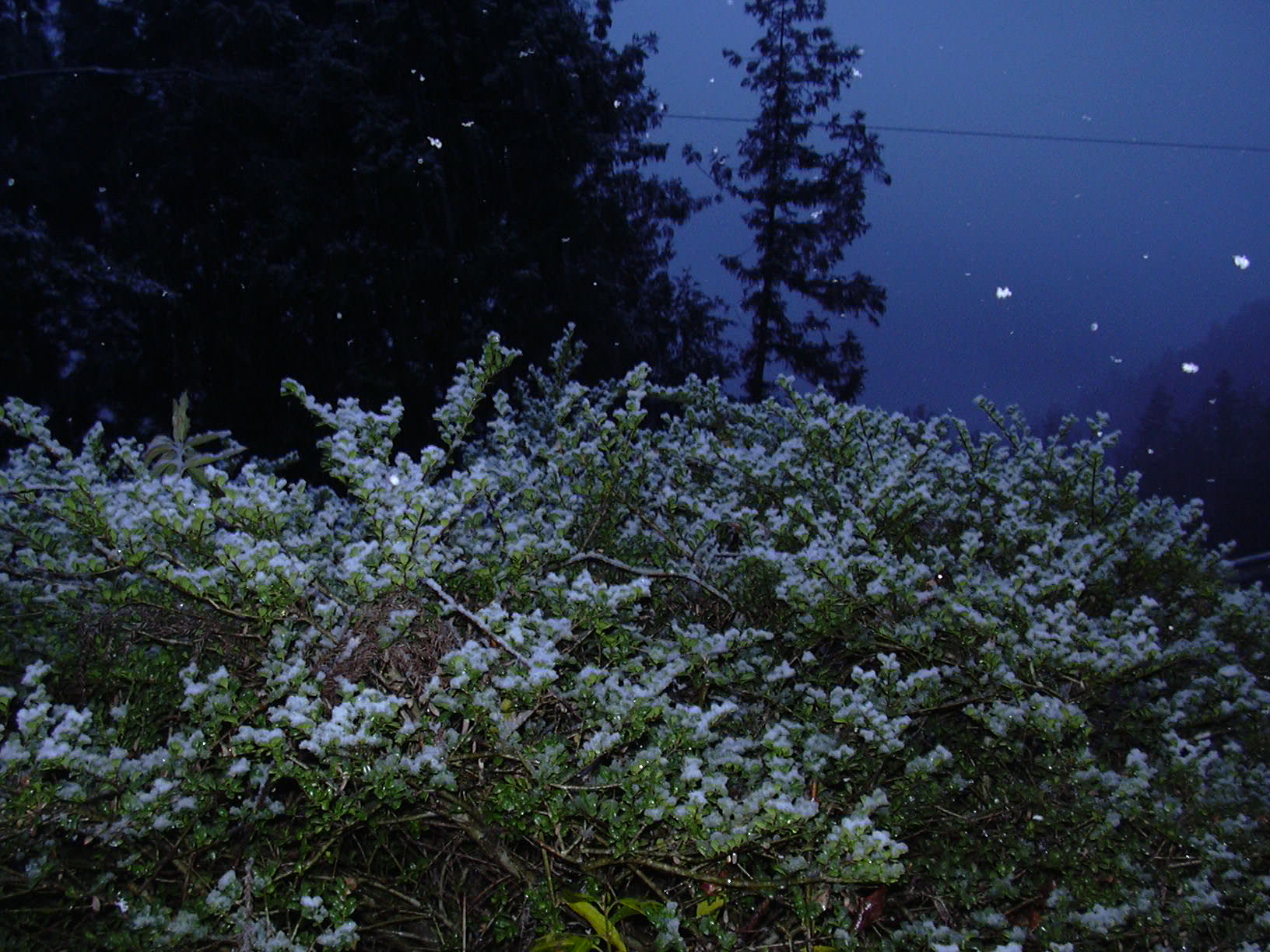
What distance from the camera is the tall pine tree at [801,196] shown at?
548 inches

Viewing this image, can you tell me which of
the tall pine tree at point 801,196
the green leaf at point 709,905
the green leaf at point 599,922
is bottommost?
the green leaf at point 599,922

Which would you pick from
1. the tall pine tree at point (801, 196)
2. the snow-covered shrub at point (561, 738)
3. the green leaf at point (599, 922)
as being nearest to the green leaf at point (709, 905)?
the snow-covered shrub at point (561, 738)

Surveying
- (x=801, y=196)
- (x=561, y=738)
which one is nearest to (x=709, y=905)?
(x=561, y=738)

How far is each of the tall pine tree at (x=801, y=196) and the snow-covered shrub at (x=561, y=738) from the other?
1217 centimetres

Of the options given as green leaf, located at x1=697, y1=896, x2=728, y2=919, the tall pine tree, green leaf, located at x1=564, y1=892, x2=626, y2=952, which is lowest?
green leaf, located at x1=564, y1=892, x2=626, y2=952

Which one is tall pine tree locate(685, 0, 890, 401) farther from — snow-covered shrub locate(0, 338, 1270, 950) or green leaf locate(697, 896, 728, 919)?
green leaf locate(697, 896, 728, 919)

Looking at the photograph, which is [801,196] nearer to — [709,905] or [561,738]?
[561,738]

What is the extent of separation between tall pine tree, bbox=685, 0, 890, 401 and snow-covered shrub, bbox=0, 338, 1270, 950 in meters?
12.2

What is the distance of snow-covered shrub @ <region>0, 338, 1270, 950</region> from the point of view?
1.32 m

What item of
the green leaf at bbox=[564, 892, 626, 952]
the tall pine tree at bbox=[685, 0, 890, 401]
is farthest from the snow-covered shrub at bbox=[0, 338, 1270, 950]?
the tall pine tree at bbox=[685, 0, 890, 401]

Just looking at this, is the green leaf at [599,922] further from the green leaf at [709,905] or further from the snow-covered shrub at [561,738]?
the green leaf at [709,905]

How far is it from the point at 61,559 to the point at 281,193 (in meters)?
8.44

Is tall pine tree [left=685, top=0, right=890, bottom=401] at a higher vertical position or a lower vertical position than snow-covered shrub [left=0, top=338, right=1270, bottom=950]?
higher

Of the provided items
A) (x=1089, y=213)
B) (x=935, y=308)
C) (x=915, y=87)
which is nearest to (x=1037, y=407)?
(x=935, y=308)
